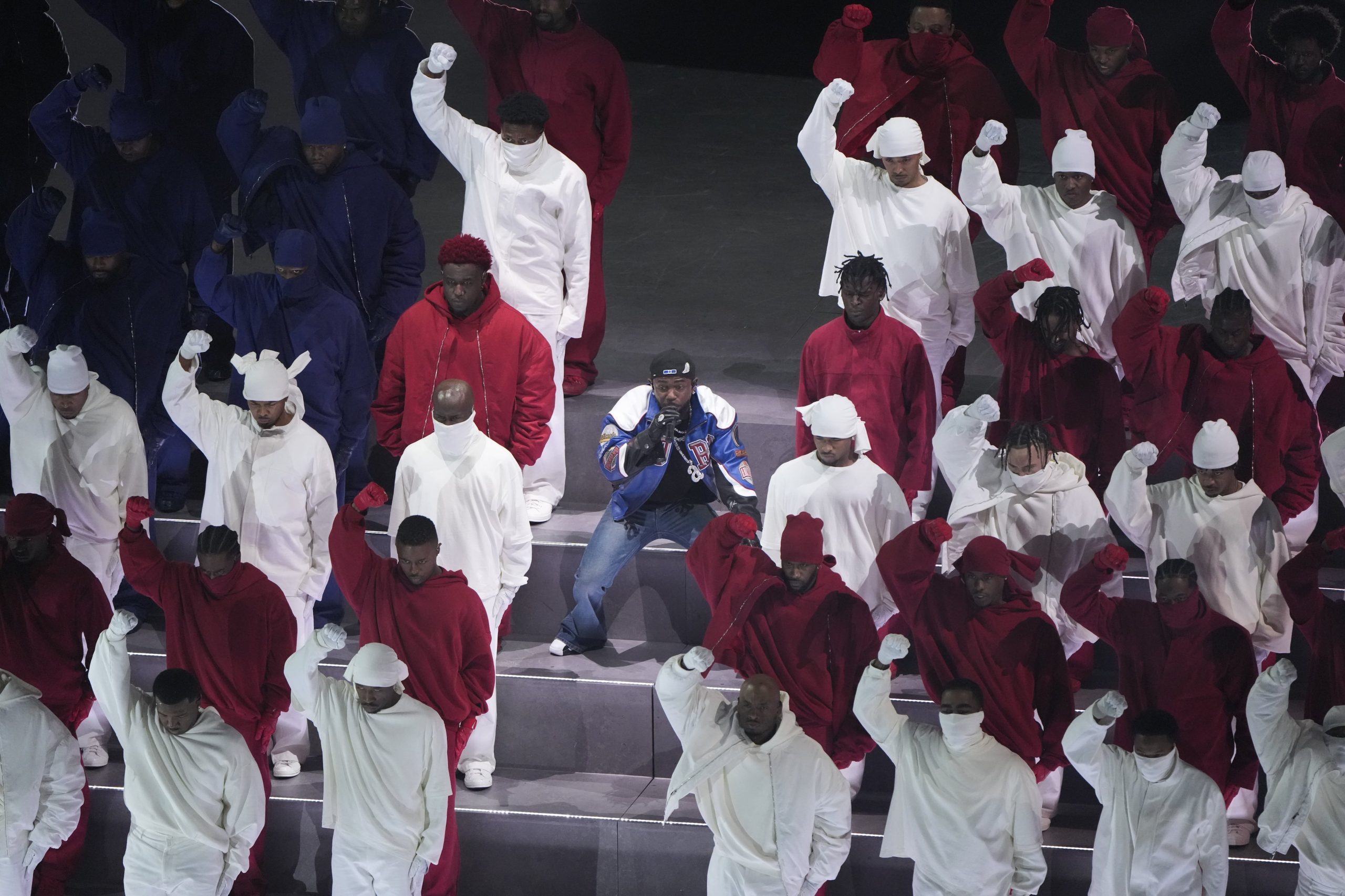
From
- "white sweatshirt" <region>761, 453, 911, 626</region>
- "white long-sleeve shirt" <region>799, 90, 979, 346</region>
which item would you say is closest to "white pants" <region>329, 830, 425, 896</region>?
"white sweatshirt" <region>761, 453, 911, 626</region>

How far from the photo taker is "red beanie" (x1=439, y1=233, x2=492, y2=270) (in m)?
8.26

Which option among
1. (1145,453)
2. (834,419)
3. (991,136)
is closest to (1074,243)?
(991,136)

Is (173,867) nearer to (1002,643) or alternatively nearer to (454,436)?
(454,436)

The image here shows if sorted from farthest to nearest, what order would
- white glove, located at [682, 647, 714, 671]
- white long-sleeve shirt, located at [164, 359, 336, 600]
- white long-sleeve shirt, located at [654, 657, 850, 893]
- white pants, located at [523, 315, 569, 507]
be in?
white pants, located at [523, 315, 569, 507] → white long-sleeve shirt, located at [164, 359, 336, 600] → white long-sleeve shirt, located at [654, 657, 850, 893] → white glove, located at [682, 647, 714, 671]

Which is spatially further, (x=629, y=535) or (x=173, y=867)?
(x=629, y=535)

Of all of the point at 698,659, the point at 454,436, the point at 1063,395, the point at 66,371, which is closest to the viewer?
the point at 698,659

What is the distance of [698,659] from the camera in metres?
7.20

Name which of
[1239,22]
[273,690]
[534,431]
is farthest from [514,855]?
[1239,22]

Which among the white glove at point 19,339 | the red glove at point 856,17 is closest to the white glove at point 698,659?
the red glove at point 856,17

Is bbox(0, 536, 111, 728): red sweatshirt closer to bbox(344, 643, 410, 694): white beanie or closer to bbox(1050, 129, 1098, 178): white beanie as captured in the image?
bbox(344, 643, 410, 694): white beanie

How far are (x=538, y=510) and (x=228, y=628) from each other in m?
1.69

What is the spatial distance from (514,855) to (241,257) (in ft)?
15.3

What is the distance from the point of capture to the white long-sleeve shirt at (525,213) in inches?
344

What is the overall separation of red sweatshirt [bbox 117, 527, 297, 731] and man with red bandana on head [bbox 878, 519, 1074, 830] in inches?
96.9
